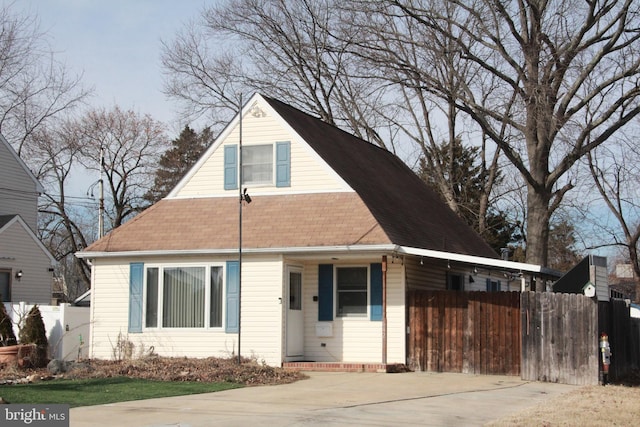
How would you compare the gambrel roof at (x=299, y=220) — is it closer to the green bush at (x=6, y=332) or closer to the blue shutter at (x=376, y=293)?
the blue shutter at (x=376, y=293)

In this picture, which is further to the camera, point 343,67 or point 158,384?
point 343,67

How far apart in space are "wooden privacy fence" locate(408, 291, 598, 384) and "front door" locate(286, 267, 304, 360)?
8.86 ft

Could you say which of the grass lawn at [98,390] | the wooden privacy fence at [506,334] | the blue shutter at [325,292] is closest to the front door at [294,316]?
the blue shutter at [325,292]

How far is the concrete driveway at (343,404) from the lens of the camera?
37.1 ft

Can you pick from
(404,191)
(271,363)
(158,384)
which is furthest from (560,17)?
(158,384)

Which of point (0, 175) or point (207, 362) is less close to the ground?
point (0, 175)

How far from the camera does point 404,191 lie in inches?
1048

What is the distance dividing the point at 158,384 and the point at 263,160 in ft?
25.3

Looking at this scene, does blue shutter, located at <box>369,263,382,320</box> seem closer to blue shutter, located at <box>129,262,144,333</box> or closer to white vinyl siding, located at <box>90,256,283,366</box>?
white vinyl siding, located at <box>90,256,283,366</box>

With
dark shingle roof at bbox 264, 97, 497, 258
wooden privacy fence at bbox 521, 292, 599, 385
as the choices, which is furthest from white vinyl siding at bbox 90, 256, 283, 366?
wooden privacy fence at bbox 521, 292, 599, 385

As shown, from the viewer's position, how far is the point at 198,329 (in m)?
20.5

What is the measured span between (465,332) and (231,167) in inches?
291

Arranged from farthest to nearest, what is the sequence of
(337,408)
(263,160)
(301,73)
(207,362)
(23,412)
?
(301,73) < (263,160) < (207,362) < (337,408) < (23,412)

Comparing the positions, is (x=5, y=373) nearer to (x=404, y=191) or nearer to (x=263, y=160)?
(x=263, y=160)
